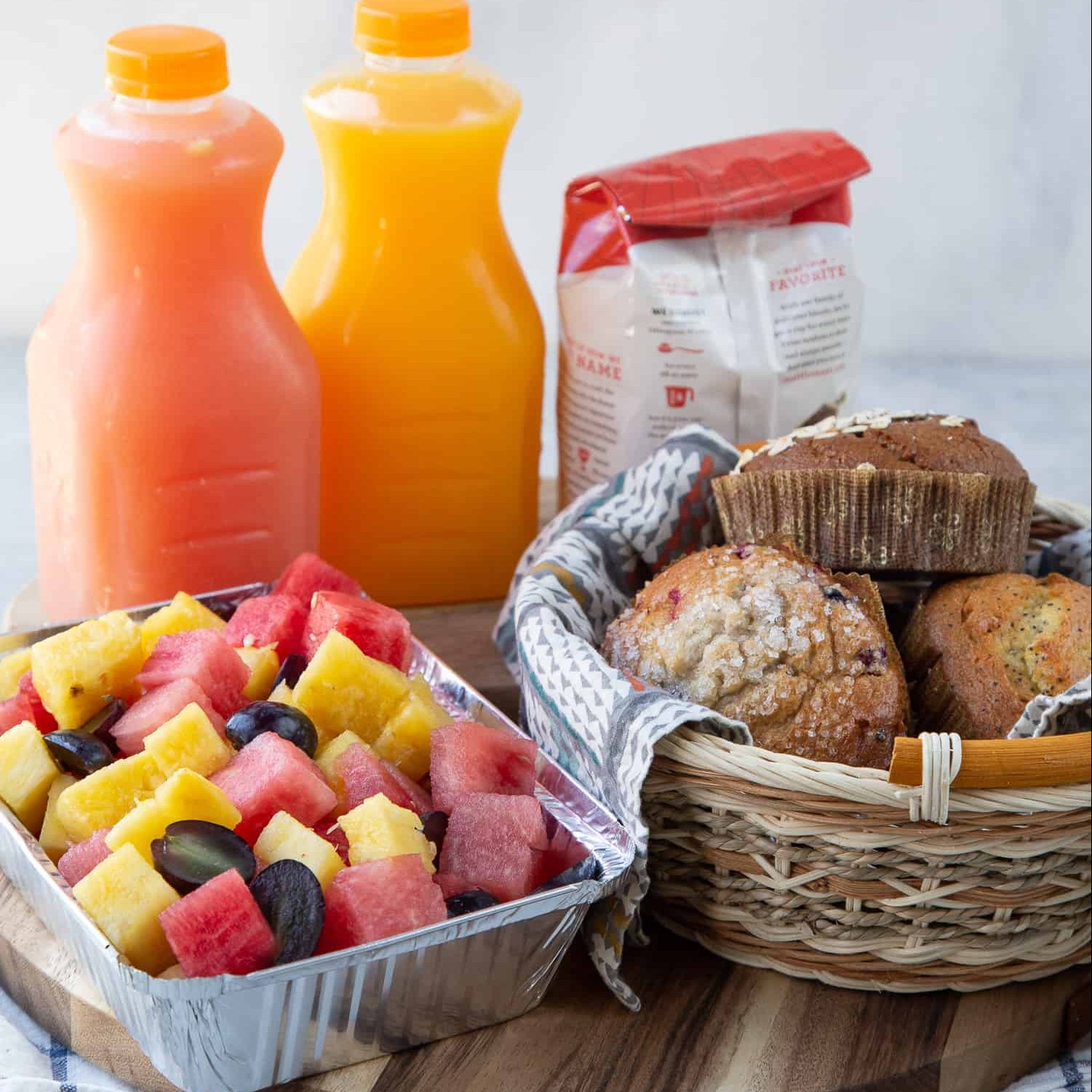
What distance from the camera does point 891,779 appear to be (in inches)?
42.5

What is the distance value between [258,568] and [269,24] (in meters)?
1.15

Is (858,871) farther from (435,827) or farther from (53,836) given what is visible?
(53,836)

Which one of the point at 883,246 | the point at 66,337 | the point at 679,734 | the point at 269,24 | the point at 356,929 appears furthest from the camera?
the point at 883,246

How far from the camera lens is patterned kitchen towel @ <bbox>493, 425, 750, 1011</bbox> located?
45.1 inches

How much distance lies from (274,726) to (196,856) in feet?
0.55

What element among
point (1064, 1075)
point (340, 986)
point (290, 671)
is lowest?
point (1064, 1075)

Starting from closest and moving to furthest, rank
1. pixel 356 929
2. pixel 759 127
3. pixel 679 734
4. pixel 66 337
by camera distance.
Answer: pixel 356 929, pixel 679 734, pixel 66 337, pixel 759 127

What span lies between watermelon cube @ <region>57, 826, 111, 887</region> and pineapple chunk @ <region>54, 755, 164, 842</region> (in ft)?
0.09

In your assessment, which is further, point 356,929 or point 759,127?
point 759,127

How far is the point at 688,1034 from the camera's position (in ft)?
3.83

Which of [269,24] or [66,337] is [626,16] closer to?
[269,24]

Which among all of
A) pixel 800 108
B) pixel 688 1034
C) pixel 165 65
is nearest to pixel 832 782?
pixel 688 1034

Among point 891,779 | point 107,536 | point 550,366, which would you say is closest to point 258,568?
point 107,536

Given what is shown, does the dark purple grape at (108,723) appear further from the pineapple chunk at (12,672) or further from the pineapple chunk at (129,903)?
the pineapple chunk at (129,903)
